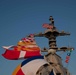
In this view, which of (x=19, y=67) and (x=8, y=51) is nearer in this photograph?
(x=19, y=67)

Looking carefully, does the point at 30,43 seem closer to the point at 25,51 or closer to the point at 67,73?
the point at 25,51

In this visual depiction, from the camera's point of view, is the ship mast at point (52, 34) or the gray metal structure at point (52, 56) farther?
the ship mast at point (52, 34)

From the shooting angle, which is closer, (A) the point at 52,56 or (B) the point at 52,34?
(A) the point at 52,56

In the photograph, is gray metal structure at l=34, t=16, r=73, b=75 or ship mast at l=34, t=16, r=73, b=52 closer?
gray metal structure at l=34, t=16, r=73, b=75

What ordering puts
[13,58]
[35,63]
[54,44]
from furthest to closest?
[54,44] → [13,58] → [35,63]

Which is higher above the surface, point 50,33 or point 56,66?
point 50,33

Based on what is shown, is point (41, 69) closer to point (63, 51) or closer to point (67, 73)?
point (67, 73)

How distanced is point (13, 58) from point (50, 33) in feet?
15.4

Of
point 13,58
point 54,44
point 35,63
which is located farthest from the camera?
point 54,44

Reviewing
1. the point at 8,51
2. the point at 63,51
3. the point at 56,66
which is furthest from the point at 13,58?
the point at 63,51

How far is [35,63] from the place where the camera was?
659 inches

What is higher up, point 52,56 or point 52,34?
point 52,34

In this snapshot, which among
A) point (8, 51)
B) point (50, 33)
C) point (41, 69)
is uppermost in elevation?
point (50, 33)

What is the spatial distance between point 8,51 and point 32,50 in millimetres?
1905
